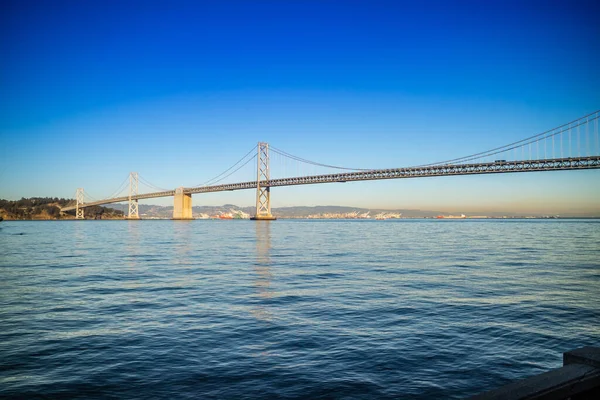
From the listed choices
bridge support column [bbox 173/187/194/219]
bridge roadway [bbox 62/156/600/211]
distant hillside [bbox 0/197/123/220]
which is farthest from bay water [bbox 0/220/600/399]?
distant hillside [bbox 0/197/123/220]

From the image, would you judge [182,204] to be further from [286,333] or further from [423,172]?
[286,333]

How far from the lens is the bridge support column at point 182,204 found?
98500 mm

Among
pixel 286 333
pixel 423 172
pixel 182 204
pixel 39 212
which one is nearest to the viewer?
pixel 286 333

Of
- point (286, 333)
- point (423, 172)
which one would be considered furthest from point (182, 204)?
point (286, 333)

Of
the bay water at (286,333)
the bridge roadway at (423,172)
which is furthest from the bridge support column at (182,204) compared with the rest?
the bay water at (286,333)

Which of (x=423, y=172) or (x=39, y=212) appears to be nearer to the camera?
(x=423, y=172)

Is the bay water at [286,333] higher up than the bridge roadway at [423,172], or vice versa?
the bridge roadway at [423,172]

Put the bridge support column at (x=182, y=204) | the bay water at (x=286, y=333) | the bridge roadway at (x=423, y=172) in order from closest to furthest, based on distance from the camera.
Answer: the bay water at (x=286, y=333) < the bridge roadway at (x=423, y=172) < the bridge support column at (x=182, y=204)

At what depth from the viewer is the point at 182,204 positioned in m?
98.8

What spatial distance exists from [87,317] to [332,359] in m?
4.69

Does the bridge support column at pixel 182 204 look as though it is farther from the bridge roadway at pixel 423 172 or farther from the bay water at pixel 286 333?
the bay water at pixel 286 333

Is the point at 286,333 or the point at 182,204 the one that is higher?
the point at 182,204

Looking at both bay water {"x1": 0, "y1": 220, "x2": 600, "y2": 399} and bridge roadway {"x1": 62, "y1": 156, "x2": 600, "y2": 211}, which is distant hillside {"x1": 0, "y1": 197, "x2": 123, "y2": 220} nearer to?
bridge roadway {"x1": 62, "y1": 156, "x2": 600, "y2": 211}

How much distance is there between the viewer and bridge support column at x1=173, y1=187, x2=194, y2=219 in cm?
9850
